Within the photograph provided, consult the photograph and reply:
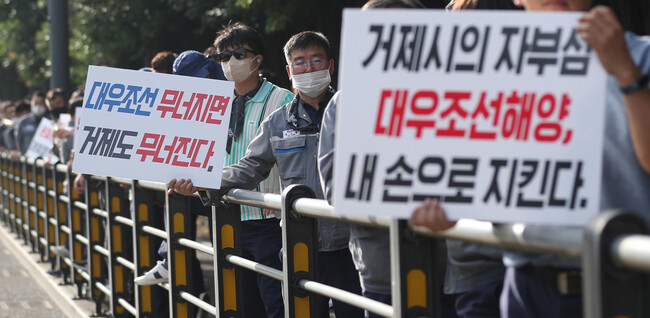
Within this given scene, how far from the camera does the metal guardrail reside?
220 centimetres

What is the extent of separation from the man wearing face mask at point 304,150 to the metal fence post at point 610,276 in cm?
240

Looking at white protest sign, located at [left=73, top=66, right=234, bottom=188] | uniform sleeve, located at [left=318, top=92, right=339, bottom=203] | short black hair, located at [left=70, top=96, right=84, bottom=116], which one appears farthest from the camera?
short black hair, located at [left=70, top=96, right=84, bottom=116]

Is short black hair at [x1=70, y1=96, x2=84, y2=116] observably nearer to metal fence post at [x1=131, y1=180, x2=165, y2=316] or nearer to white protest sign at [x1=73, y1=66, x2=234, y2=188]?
metal fence post at [x1=131, y1=180, x2=165, y2=316]

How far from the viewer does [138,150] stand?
202 inches

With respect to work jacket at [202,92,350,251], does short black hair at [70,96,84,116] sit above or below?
above

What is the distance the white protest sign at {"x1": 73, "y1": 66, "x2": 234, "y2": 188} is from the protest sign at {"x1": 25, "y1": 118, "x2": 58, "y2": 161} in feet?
22.3

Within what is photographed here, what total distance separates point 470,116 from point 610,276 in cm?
57

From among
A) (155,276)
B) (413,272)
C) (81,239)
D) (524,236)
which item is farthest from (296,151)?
(81,239)

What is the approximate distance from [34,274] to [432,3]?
5380 millimetres

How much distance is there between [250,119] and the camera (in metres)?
5.54

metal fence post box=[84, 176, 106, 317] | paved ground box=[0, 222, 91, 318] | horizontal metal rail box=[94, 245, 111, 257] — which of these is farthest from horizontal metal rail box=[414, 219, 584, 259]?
paved ground box=[0, 222, 91, 318]

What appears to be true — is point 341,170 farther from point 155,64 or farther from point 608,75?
point 155,64

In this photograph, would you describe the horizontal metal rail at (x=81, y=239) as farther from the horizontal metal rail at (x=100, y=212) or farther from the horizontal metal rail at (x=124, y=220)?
the horizontal metal rail at (x=124, y=220)

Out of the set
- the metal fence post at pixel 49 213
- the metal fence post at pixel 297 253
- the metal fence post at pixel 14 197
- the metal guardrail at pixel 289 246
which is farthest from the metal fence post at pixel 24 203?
the metal fence post at pixel 297 253
